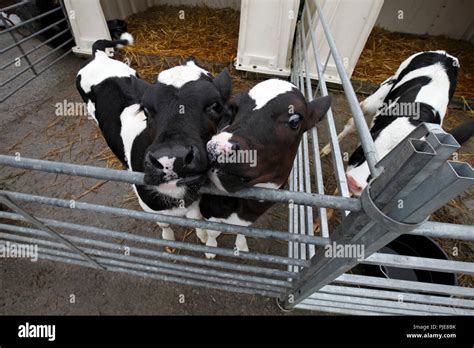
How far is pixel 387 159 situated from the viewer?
76 cm

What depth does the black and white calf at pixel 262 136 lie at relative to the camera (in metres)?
1.06

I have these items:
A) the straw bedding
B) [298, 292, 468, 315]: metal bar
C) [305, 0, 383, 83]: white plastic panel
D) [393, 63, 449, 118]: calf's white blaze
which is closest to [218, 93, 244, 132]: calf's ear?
[298, 292, 468, 315]: metal bar

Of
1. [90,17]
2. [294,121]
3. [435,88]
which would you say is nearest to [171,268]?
[294,121]

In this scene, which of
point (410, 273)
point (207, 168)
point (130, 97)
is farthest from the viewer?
point (410, 273)

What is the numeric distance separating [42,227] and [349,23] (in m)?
4.09

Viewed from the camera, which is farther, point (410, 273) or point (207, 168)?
point (410, 273)

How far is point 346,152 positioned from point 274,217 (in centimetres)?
150

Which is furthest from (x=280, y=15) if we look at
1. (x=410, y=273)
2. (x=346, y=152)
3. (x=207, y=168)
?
(x=410, y=273)

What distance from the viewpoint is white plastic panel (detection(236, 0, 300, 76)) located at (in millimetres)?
3428

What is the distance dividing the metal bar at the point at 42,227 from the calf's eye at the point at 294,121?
154cm

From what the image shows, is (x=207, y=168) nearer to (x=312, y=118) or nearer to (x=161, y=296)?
(x=312, y=118)

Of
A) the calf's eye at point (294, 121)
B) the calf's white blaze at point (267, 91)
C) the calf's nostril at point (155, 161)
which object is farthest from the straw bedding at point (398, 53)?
the calf's nostril at point (155, 161)

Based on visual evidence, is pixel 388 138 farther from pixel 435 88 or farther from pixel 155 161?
pixel 155 161

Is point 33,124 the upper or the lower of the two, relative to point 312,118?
lower
